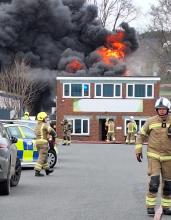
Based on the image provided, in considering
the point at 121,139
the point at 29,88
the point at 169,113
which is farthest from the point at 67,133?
the point at 169,113

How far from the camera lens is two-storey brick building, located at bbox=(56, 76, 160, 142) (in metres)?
54.3

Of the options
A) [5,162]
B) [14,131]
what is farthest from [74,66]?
[5,162]

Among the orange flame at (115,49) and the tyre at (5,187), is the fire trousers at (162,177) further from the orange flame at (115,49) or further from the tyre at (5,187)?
the orange flame at (115,49)

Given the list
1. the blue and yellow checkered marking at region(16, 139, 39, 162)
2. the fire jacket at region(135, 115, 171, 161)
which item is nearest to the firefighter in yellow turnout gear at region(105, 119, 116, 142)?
the blue and yellow checkered marking at region(16, 139, 39, 162)

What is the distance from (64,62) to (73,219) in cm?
5546

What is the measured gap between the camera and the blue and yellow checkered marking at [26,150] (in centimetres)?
1909

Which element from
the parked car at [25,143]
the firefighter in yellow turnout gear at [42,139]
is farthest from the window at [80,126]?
the firefighter in yellow turnout gear at [42,139]

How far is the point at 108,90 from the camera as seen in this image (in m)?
54.6

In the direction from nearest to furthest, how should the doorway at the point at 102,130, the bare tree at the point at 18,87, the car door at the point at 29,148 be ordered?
the car door at the point at 29,148 → the bare tree at the point at 18,87 → the doorway at the point at 102,130

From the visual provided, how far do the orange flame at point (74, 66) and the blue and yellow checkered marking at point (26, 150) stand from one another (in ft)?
146

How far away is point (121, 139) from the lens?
53.0 m

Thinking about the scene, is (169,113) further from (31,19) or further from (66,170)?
(31,19)

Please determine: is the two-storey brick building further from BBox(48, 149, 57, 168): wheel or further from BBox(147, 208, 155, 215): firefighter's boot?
BBox(147, 208, 155, 215): firefighter's boot

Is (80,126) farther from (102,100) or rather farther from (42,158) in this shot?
(42,158)
